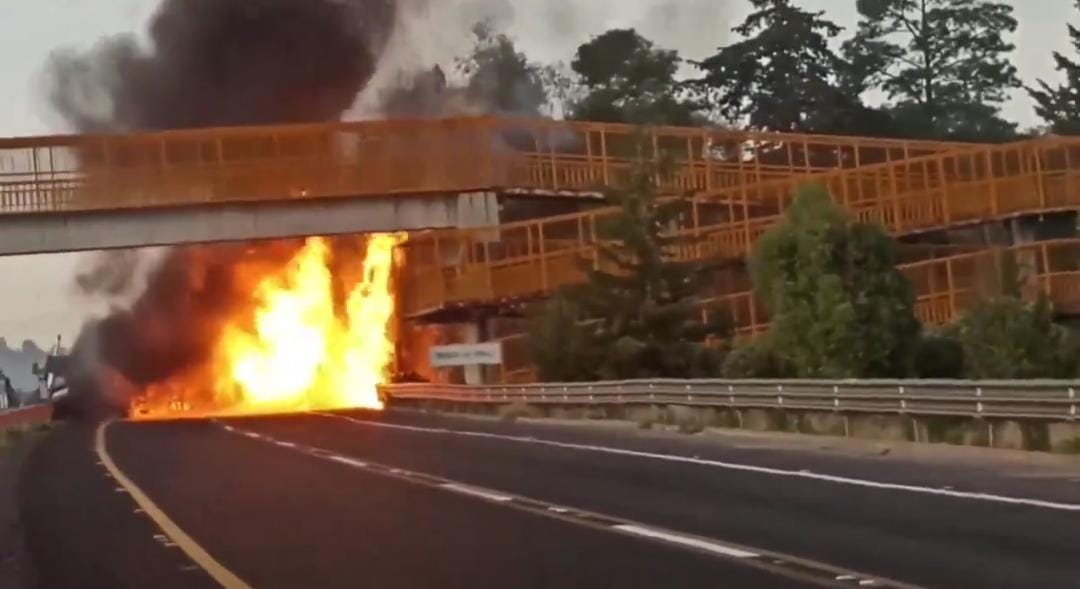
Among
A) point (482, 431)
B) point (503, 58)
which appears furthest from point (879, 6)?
point (482, 431)

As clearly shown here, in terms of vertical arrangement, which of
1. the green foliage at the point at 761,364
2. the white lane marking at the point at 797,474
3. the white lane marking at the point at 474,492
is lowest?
the white lane marking at the point at 797,474

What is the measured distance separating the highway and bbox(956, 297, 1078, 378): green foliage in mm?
6624

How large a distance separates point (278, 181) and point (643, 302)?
40.2ft

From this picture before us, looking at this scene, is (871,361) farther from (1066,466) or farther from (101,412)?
(101,412)

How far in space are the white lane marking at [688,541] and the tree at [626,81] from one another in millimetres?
81142

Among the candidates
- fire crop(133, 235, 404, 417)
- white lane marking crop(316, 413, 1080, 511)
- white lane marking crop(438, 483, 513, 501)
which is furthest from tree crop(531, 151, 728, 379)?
white lane marking crop(438, 483, 513, 501)

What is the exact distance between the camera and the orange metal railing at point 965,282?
45906 millimetres

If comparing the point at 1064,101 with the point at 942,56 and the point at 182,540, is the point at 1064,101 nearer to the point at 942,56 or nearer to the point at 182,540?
the point at 942,56

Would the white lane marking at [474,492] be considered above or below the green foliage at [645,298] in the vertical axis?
below

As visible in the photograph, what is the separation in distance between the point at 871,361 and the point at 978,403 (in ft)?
40.5

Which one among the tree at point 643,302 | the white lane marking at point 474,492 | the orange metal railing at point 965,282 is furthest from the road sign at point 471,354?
the white lane marking at point 474,492

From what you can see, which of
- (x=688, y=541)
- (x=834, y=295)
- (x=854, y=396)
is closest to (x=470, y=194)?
(x=834, y=295)

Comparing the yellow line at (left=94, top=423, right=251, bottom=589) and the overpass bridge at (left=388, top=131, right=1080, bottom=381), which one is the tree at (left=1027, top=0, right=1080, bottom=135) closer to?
the overpass bridge at (left=388, top=131, right=1080, bottom=381)

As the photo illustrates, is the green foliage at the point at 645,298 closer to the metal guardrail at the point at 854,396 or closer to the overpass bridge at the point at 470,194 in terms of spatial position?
the overpass bridge at the point at 470,194
